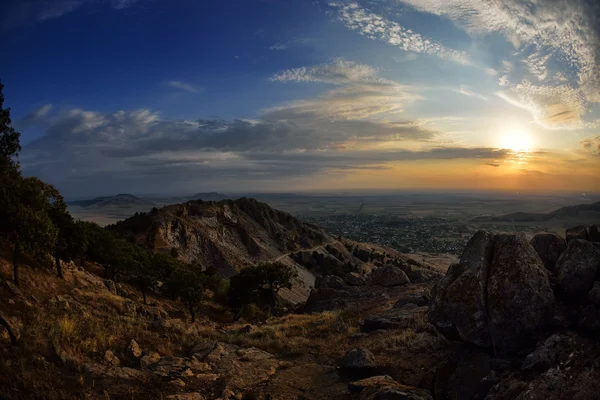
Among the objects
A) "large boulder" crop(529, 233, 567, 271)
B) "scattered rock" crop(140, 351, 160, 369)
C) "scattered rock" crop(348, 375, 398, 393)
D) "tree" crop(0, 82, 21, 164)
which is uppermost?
"tree" crop(0, 82, 21, 164)

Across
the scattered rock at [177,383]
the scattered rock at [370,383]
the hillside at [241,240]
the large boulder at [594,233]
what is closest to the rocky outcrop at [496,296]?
the scattered rock at [370,383]

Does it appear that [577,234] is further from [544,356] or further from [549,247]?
[544,356]

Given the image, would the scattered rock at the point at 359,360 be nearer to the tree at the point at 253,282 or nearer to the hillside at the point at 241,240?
the tree at the point at 253,282

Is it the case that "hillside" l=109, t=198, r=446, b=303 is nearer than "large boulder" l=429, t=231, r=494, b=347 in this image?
No

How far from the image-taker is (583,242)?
493 inches

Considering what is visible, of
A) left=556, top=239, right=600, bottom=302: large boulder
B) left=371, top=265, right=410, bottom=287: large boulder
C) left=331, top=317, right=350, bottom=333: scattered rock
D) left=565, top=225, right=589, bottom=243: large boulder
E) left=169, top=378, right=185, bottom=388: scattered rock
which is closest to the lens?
left=169, top=378, right=185, bottom=388: scattered rock

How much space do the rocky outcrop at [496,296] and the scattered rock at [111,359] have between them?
12.1 m

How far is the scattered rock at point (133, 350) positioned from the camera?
508 inches

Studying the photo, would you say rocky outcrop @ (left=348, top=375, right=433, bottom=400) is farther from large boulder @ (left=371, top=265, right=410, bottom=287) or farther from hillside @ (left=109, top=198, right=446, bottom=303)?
hillside @ (left=109, top=198, right=446, bottom=303)

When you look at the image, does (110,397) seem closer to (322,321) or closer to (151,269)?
(322,321)

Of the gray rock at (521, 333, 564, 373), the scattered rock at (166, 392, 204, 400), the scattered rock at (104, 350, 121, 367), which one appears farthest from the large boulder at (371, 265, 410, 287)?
the scattered rock at (104, 350, 121, 367)

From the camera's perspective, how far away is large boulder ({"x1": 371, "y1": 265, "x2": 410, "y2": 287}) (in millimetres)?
43534

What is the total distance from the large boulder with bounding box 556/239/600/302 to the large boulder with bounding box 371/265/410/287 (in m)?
32.0

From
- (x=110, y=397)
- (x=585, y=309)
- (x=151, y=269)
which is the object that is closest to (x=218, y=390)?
(x=110, y=397)
